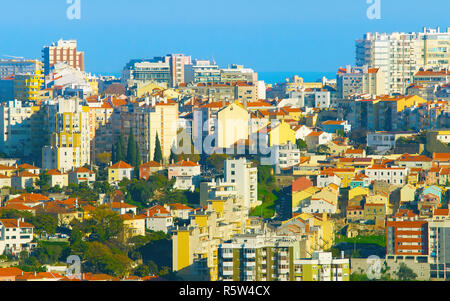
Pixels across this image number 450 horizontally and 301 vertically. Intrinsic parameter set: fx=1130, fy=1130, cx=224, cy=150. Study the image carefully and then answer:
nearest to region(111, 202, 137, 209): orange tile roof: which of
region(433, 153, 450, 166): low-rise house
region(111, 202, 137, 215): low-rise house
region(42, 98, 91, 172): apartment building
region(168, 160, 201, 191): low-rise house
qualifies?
region(111, 202, 137, 215): low-rise house

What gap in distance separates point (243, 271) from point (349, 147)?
10.0m

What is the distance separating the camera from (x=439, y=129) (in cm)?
2286

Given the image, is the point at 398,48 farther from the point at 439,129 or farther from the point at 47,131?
the point at 47,131

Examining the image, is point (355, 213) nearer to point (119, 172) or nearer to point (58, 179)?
point (119, 172)

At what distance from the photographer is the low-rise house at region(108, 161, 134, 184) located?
2038cm

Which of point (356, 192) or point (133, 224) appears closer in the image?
point (133, 224)

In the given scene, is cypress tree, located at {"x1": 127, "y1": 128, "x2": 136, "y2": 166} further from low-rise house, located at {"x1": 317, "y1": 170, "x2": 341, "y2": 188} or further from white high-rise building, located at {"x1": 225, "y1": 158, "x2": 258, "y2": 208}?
low-rise house, located at {"x1": 317, "y1": 170, "x2": 341, "y2": 188}

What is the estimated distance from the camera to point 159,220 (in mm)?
17594

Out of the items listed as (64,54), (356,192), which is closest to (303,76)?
(64,54)

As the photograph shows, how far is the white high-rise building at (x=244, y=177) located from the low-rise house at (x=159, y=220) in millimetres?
1519

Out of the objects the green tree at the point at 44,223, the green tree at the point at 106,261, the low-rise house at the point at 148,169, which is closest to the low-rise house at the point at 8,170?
the low-rise house at the point at 148,169

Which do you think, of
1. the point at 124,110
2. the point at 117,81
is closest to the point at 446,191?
the point at 124,110

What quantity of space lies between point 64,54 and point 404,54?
530 inches
